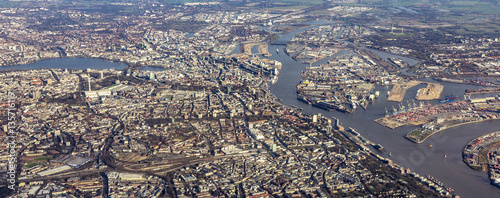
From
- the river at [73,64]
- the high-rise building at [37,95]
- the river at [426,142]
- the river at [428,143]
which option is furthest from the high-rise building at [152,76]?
the river at [428,143]

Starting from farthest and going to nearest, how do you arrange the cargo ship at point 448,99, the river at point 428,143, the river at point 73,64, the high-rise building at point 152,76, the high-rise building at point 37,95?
the river at point 73,64
the high-rise building at point 152,76
the high-rise building at point 37,95
the cargo ship at point 448,99
the river at point 428,143

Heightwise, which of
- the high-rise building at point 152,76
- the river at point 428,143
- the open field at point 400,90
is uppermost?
the high-rise building at point 152,76

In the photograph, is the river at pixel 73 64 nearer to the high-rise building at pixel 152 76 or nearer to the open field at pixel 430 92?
the high-rise building at pixel 152 76

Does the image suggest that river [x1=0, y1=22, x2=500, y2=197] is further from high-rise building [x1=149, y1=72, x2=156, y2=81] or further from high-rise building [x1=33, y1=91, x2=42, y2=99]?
high-rise building [x1=33, y1=91, x2=42, y2=99]

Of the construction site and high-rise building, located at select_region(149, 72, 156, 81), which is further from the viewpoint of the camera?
high-rise building, located at select_region(149, 72, 156, 81)

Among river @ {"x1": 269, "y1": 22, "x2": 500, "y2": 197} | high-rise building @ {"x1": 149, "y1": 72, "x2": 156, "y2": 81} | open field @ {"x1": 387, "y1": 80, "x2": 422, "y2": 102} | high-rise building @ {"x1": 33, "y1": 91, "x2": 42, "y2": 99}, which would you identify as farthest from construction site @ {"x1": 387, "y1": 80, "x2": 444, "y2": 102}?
high-rise building @ {"x1": 33, "y1": 91, "x2": 42, "y2": 99}

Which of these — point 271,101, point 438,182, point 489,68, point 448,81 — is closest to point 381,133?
point 438,182

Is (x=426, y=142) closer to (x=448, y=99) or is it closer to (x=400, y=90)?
(x=448, y=99)

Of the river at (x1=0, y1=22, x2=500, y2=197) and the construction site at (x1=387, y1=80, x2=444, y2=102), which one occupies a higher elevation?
the construction site at (x1=387, y1=80, x2=444, y2=102)

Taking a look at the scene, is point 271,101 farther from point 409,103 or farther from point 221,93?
point 409,103
